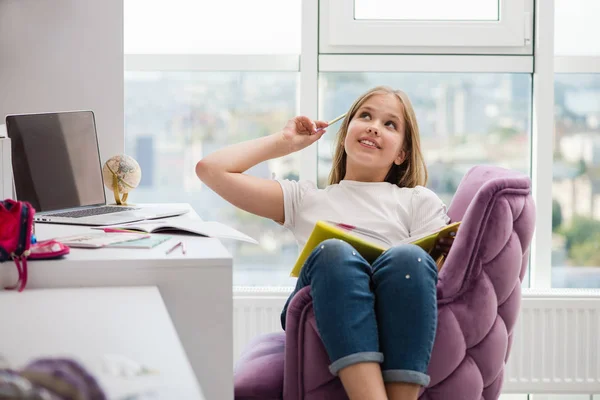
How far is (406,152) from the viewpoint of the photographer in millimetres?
1930

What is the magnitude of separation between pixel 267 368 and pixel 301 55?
1300 mm

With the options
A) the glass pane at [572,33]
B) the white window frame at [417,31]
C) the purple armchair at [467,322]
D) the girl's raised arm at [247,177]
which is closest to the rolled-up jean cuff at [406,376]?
the purple armchair at [467,322]

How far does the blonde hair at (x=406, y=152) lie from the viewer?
6.23 feet

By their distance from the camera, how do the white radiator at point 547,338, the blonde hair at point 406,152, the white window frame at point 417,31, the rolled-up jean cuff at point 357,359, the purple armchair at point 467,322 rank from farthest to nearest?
the white window frame at point 417,31, the white radiator at point 547,338, the blonde hair at point 406,152, the purple armchair at point 467,322, the rolled-up jean cuff at point 357,359

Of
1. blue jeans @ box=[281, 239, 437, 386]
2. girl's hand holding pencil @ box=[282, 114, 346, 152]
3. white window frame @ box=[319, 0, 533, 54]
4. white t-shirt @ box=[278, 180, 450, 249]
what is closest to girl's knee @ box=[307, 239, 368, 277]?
blue jeans @ box=[281, 239, 437, 386]

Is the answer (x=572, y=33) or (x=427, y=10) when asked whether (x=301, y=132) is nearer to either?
(x=427, y=10)

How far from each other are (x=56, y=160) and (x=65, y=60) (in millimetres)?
487

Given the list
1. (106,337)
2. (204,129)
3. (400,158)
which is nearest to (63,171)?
(204,129)

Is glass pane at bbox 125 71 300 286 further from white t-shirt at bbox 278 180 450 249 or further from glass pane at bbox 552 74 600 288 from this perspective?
glass pane at bbox 552 74 600 288

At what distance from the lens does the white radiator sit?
2391 mm

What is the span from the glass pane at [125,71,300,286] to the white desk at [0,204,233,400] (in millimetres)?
1423

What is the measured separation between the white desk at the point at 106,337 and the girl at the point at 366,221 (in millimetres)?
421

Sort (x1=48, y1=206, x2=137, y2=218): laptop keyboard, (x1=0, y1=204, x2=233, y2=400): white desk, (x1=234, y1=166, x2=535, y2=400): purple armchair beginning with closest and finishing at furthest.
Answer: (x1=0, y1=204, x2=233, y2=400): white desk < (x1=234, y1=166, x2=535, y2=400): purple armchair < (x1=48, y1=206, x2=137, y2=218): laptop keyboard

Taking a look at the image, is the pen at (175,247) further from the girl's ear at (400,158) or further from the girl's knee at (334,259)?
the girl's ear at (400,158)
